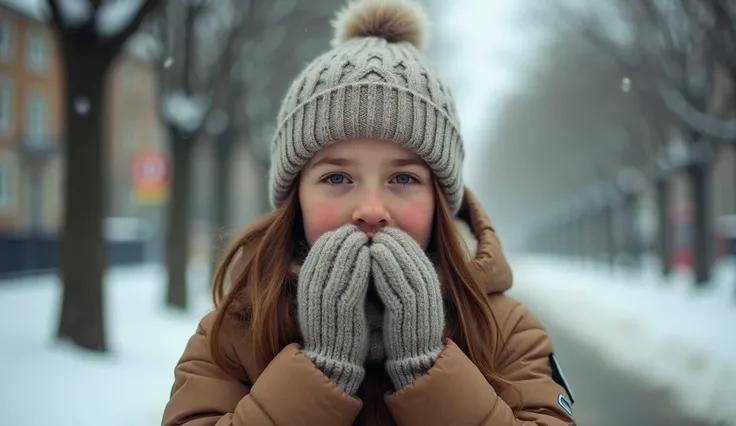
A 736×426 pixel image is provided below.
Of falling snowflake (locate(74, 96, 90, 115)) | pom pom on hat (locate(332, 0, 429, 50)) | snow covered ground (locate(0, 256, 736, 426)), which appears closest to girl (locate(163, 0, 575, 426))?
pom pom on hat (locate(332, 0, 429, 50))

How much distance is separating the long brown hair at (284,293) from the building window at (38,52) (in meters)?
15.0

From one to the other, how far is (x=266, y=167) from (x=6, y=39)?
20.7ft

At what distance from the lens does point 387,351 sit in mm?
1896

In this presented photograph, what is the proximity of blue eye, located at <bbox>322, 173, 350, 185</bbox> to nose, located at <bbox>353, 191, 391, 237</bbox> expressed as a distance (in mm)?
91

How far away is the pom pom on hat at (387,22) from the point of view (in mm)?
2455

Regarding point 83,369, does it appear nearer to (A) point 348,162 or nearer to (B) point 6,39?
(A) point 348,162

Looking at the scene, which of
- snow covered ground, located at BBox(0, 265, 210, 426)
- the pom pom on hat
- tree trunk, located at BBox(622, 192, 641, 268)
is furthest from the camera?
tree trunk, located at BBox(622, 192, 641, 268)

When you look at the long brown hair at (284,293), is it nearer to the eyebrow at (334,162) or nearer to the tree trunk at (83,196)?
the eyebrow at (334,162)

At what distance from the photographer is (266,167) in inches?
685

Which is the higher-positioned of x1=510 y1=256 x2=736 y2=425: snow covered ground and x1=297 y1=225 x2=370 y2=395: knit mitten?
x1=297 y1=225 x2=370 y2=395: knit mitten

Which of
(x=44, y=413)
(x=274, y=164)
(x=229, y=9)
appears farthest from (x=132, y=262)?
(x=274, y=164)

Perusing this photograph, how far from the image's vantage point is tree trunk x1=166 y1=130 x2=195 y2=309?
12547 mm

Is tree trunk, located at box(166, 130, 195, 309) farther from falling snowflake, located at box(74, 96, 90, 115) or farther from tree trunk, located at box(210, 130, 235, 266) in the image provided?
falling snowflake, located at box(74, 96, 90, 115)

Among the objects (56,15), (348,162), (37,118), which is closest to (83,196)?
(56,15)
